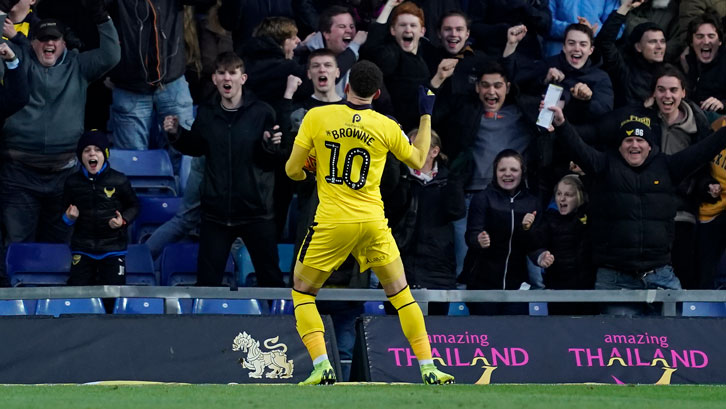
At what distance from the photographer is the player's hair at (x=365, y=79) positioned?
335 inches

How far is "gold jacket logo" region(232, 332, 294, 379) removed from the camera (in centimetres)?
988

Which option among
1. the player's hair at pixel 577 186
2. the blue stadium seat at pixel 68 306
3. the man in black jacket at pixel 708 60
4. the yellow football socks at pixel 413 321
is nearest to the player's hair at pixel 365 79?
the yellow football socks at pixel 413 321

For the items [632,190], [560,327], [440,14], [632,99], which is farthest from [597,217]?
[440,14]

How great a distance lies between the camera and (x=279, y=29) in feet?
41.2

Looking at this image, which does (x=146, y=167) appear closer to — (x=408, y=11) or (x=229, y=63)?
(x=229, y=63)

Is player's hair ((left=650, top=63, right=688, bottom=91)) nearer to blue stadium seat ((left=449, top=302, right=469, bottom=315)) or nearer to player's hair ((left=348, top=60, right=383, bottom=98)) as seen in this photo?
blue stadium seat ((left=449, top=302, right=469, bottom=315))

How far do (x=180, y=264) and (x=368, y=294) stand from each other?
8.73ft

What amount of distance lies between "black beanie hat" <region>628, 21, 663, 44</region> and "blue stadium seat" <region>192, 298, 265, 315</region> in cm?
493

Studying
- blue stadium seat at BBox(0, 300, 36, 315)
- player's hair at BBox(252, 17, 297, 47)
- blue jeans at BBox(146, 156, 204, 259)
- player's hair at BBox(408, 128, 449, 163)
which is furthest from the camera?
player's hair at BBox(252, 17, 297, 47)

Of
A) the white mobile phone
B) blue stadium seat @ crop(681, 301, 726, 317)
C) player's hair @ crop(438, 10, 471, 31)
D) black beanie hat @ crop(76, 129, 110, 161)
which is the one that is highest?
player's hair @ crop(438, 10, 471, 31)

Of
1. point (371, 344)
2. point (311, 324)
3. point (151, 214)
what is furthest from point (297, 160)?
point (151, 214)

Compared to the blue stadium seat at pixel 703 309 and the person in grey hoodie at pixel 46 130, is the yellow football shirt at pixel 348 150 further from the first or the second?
the person in grey hoodie at pixel 46 130

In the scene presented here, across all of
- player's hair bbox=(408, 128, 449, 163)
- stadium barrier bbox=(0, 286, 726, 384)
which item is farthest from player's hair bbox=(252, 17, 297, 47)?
stadium barrier bbox=(0, 286, 726, 384)

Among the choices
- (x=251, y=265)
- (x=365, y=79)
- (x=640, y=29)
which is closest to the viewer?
(x=365, y=79)
